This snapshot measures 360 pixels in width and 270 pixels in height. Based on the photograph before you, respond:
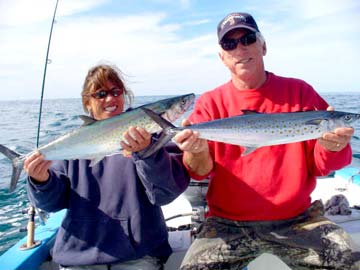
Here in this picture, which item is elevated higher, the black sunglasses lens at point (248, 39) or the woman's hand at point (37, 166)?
the black sunglasses lens at point (248, 39)

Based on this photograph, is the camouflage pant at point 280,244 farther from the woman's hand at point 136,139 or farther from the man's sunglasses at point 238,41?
the man's sunglasses at point 238,41

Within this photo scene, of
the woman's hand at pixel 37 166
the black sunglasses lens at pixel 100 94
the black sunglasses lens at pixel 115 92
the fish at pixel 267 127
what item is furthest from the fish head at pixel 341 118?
the woman's hand at pixel 37 166

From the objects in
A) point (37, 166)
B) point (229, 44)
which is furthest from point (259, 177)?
point (37, 166)

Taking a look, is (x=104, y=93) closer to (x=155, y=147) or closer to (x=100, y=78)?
(x=100, y=78)

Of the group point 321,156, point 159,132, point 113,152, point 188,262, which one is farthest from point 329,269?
point 113,152

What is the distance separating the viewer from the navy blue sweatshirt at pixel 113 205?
2793 mm

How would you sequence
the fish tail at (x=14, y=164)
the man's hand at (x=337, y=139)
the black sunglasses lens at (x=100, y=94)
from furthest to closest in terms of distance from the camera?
the black sunglasses lens at (x=100, y=94), the fish tail at (x=14, y=164), the man's hand at (x=337, y=139)

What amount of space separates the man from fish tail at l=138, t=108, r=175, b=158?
0.10m

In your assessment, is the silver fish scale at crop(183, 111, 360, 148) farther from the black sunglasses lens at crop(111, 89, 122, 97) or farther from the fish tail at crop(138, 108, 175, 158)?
the black sunglasses lens at crop(111, 89, 122, 97)

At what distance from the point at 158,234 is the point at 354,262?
5.26 ft

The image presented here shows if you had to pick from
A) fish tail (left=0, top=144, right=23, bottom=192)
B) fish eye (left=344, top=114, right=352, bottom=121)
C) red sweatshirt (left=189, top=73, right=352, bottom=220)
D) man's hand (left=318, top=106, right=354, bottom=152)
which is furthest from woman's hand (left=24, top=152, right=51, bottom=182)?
fish eye (left=344, top=114, right=352, bottom=121)

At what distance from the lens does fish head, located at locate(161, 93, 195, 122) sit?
9.66 ft

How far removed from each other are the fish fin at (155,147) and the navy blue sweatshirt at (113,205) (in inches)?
1.9

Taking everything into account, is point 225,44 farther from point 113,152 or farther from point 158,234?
point 158,234
